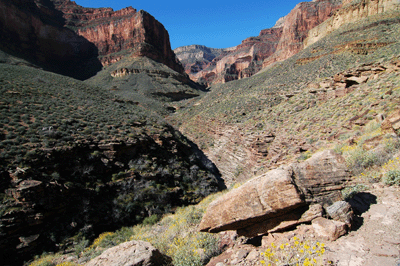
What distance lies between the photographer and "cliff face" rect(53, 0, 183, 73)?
6406 centimetres

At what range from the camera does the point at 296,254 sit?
3018mm

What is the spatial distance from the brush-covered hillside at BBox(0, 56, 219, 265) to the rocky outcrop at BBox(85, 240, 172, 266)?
151 inches

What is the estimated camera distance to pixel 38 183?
23.8ft

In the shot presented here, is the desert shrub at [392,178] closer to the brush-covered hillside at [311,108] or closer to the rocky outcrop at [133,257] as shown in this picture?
the brush-covered hillside at [311,108]

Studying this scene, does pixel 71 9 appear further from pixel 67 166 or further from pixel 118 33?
pixel 67 166

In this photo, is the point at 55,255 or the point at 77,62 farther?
the point at 77,62

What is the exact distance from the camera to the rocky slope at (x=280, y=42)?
60688mm

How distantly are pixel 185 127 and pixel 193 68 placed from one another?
401 feet

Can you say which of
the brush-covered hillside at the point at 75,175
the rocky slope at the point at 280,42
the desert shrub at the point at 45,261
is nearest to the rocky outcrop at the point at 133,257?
the desert shrub at the point at 45,261

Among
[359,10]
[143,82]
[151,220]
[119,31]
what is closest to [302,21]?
[359,10]

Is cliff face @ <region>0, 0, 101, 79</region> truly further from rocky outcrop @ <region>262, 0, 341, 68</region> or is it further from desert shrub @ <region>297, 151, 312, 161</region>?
rocky outcrop @ <region>262, 0, 341, 68</region>

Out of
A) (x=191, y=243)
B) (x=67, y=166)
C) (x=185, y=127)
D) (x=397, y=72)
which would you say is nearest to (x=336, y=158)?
(x=191, y=243)

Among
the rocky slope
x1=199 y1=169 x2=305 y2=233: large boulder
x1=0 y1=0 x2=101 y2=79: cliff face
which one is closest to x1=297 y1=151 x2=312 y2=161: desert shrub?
x1=199 y1=169 x2=305 y2=233: large boulder

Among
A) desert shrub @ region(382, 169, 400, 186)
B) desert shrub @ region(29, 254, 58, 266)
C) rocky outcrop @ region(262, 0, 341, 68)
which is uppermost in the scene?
rocky outcrop @ region(262, 0, 341, 68)
